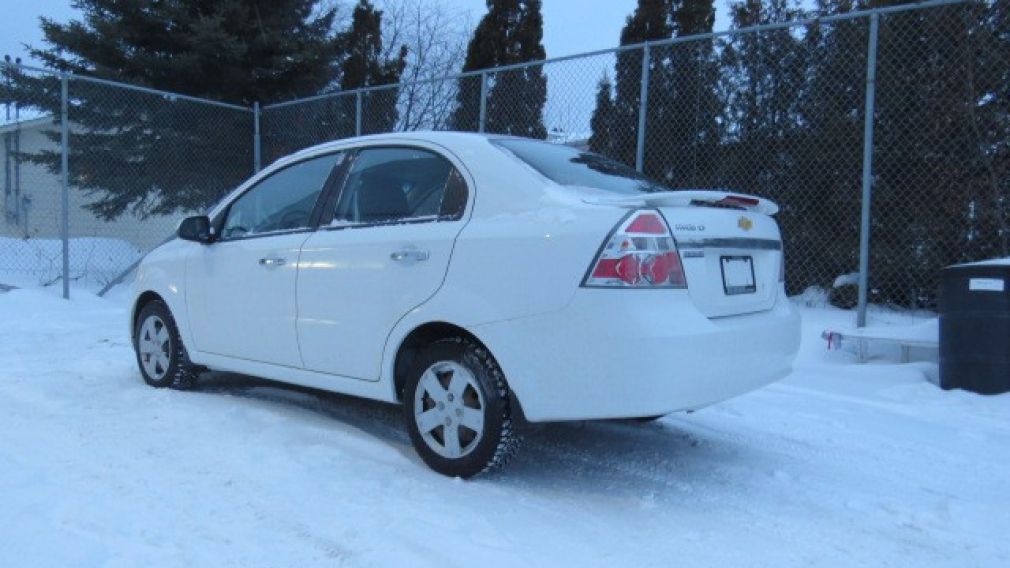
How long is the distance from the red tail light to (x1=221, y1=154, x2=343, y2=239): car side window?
1948 millimetres

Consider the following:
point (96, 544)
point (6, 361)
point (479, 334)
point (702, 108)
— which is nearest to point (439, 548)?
point (479, 334)

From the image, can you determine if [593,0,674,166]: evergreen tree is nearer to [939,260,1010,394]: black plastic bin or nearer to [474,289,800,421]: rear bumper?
[939,260,1010,394]: black plastic bin

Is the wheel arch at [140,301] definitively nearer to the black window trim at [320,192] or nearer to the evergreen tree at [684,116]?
the black window trim at [320,192]

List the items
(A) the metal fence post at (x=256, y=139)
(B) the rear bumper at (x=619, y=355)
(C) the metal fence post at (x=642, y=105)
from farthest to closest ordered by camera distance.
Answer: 1. (A) the metal fence post at (x=256, y=139)
2. (C) the metal fence post at (x=642, y=105)
3. (B) the rear bumper at (x=619, y=355)

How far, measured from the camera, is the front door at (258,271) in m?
4.41

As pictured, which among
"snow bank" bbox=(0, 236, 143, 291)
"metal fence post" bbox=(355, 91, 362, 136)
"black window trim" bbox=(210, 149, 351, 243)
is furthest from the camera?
"metal fence post" bbox=(355, 91, 362, 136)

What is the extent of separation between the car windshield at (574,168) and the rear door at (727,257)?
0.51 metres

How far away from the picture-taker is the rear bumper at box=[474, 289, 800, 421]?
3078mm

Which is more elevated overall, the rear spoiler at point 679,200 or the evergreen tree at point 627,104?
the evergreen tree at point 627,104

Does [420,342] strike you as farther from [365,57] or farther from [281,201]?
[365,57]

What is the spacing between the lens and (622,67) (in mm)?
7746

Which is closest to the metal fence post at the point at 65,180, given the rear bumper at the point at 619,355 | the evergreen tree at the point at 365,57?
the evergreen tree at the point at 365,57

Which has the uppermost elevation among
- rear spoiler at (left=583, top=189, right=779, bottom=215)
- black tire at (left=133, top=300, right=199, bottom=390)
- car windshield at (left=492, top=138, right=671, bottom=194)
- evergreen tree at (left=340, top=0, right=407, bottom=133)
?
evergreen tree at (left=340, top=0, right=407, bottom=133)

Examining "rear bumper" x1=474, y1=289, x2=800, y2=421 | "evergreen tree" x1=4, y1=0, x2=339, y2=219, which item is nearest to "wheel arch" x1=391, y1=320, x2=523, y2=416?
"rear bumper" x1=474, y1=289, x2=800, y2=421
